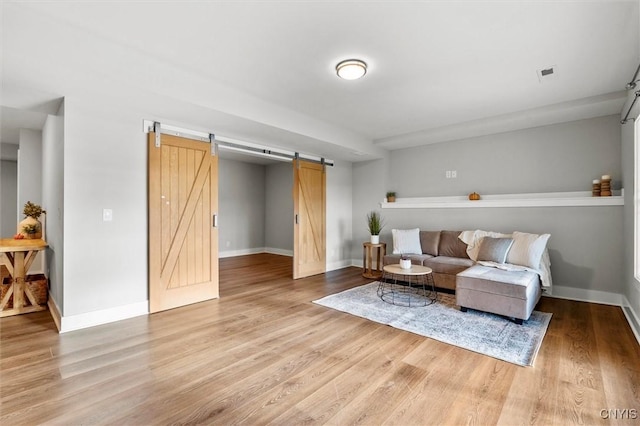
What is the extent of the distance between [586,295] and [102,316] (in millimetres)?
6032

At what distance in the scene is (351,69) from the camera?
2.87m

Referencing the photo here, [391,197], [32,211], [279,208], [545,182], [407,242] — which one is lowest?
[407,242]

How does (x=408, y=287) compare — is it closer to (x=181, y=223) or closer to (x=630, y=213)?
(x=630, y=213)

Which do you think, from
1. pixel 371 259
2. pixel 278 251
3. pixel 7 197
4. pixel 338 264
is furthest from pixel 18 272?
pixel 278 251

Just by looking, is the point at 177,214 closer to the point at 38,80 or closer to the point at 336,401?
the point at 38,80

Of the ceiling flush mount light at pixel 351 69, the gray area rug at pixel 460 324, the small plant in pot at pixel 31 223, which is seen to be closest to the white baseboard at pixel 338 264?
the gray area rug at pixel 460 324

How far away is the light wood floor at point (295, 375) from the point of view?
1773 millimetres

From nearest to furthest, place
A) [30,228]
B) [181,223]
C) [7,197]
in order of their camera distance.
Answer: [181,223] → [30,228] → [7,197]

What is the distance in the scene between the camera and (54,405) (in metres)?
1.84

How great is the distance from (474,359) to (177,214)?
3.58 m

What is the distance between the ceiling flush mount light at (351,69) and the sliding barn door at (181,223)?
2180mm

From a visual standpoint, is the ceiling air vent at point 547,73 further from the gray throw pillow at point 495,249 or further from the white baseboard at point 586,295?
the white baseboard at point 586,295

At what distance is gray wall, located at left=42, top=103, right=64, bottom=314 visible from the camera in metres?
3.07

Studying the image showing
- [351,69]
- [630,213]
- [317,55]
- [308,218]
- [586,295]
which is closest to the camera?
[317,55]
